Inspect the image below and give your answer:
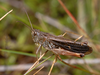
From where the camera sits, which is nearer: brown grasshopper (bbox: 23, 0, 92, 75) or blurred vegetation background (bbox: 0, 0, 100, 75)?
brown grasshopper (bbox: 23, 0, 92, 75)

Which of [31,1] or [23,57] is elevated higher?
[31,1]

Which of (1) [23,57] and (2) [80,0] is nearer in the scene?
(1) [23,57]

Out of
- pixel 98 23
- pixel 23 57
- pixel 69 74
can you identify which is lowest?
pixel 69 74

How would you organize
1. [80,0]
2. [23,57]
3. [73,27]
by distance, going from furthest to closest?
[73,27] → [80,0] → [23,57]

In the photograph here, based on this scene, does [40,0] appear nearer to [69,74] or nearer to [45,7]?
[45,7]

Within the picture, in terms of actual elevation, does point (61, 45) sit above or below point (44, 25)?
below

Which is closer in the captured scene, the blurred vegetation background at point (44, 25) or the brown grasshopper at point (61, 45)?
the brown grasshopper at point (61, 45)

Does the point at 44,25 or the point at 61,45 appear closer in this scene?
the point at 61,45

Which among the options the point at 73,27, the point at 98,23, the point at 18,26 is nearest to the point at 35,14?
the point at 18,26
